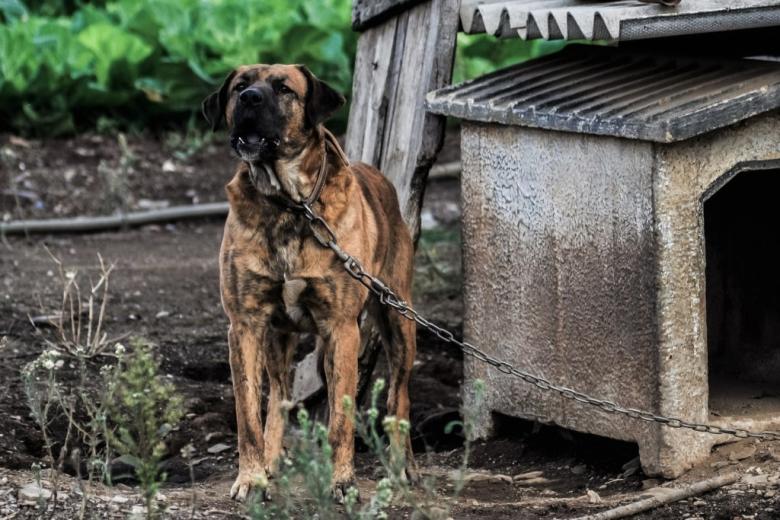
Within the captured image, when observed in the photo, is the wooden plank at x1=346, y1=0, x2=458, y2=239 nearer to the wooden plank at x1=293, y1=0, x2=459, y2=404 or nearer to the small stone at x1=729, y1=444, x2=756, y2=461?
the wooden plank at x1=293, y1=0, x2=459, y2=404

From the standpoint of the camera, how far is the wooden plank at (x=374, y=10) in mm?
6523

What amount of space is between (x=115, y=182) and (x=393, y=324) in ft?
14.5

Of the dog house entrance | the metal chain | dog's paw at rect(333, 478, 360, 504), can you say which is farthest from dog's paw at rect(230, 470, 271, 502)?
the dog house entrance

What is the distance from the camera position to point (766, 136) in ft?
17.9

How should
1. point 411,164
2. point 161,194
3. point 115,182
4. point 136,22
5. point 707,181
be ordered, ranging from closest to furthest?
point 707,181 < point 411,164 < point 115,182 < point 161,194 < point 136,22

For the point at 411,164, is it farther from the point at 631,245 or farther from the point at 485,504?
the point at 485,504

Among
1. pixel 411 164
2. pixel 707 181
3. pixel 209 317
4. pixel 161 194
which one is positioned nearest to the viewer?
pixel 707 181

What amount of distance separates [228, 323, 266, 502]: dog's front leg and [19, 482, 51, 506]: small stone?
0.76 m

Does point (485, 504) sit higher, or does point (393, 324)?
point (393, 324)

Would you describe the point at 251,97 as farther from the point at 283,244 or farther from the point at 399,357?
A: the point at 399,357

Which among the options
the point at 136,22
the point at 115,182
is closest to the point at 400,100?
the point at 115,182

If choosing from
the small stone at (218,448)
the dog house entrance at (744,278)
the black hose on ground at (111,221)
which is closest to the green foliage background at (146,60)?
the black hose on ground at (111,221)

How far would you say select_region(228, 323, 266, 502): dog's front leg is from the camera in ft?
17.7

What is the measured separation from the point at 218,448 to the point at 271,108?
1.90 m
